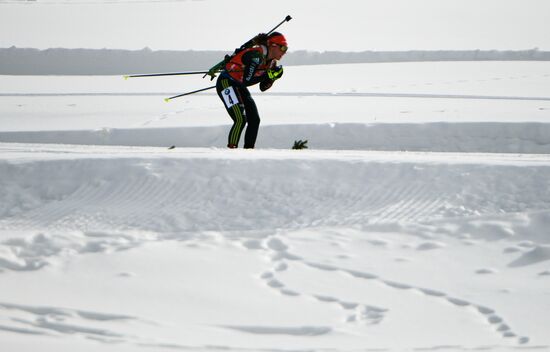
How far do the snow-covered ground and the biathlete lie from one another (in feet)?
5.31

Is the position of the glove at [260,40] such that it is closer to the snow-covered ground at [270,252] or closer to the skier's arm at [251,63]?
the skier's arm at [251,63]

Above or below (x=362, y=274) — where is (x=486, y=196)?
above

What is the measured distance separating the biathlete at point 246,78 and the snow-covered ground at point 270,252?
1619 mm

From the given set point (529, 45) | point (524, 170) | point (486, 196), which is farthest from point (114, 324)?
point (529, 45)

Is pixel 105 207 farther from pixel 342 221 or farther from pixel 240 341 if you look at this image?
pixel 240 341

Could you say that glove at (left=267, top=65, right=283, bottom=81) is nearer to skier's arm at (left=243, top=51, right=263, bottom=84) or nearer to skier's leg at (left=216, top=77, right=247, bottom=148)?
skier's arm at (left=243, top=51, right=263, bottom=84)

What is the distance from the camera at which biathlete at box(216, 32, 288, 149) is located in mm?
7674

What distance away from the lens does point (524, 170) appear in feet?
17.6

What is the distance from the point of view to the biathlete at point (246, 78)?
7674mm

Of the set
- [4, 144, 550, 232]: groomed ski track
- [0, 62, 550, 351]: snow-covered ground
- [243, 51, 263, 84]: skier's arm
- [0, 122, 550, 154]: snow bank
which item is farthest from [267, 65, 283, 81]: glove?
[4, 144, 550, 232]: groomed ski track

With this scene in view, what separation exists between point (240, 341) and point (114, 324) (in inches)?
19.6

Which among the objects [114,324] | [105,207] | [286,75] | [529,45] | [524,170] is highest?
[529,45]

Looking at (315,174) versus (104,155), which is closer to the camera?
(315,174)

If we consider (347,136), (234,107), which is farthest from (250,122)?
(347,136)
